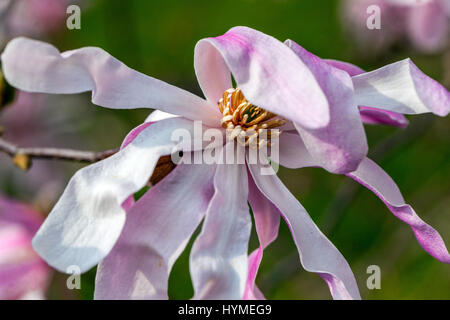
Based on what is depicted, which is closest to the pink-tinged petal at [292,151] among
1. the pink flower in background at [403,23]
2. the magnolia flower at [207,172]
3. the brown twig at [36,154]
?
the magnolia flower at [207,172]

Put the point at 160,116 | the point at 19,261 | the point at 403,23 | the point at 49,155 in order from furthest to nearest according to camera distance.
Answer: the point at 403,23, the point at 19,261, the point at 49,155, the point at 160,116

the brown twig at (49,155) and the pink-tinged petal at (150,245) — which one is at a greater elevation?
the pink-tinged petal at (150,245)

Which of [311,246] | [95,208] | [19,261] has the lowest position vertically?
[19,261]

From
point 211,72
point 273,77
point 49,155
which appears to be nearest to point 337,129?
point 273,77

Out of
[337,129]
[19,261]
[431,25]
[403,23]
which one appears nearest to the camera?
[337,129]

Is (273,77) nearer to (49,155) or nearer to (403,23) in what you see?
(49,155)

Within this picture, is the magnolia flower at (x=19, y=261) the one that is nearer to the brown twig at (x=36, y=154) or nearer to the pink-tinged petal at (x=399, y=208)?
the brown twig at (x=36, y=154)
